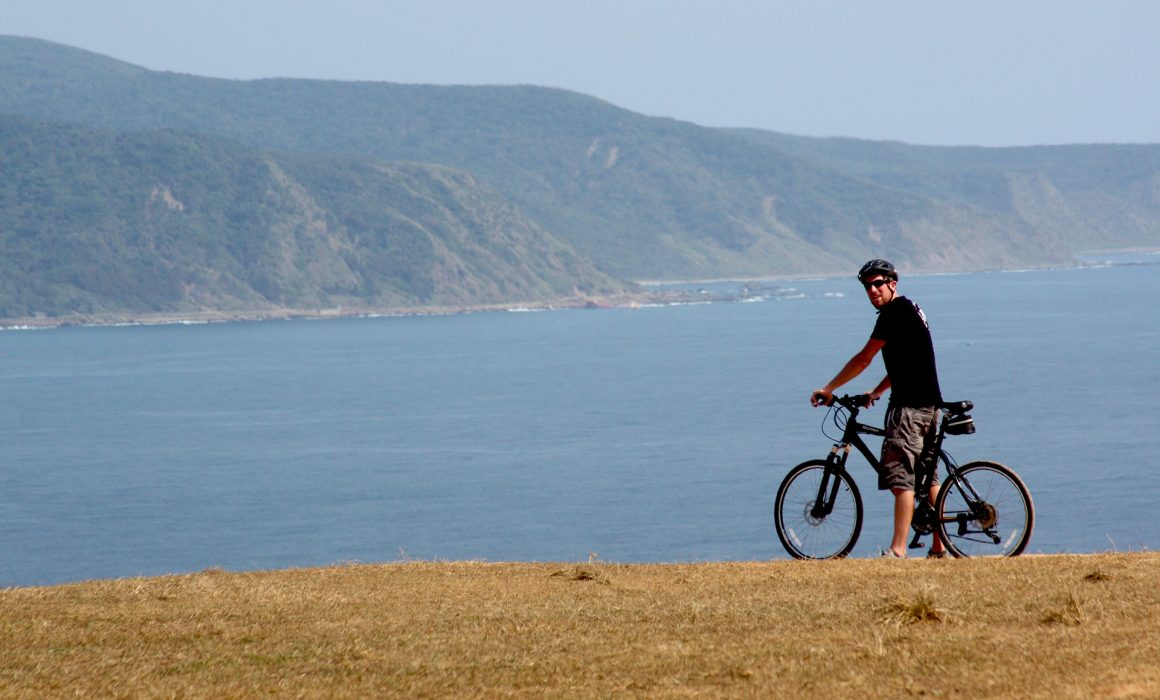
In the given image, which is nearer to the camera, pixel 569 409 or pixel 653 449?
pixel 653 449

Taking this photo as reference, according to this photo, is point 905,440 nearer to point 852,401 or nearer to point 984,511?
point 852,401

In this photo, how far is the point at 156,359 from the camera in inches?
5389

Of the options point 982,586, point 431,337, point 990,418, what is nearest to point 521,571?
point 982,586

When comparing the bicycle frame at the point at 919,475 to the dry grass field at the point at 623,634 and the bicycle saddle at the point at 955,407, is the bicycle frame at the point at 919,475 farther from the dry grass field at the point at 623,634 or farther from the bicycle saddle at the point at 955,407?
the dry grass field at the point at 623,634

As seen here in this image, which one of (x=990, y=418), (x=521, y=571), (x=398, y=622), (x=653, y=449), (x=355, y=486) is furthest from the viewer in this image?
(x=990, y=418)

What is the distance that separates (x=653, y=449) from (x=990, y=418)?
18.1 m

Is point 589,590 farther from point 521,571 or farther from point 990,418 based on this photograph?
point 990,418

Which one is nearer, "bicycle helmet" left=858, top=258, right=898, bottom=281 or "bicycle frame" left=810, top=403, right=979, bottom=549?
"bicycle frame" left=810, top=403, right=979, bottom=549

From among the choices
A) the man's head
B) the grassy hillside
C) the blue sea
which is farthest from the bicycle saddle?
the grassy hillside

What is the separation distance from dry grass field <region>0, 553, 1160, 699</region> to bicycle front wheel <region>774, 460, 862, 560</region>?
0.31 metres

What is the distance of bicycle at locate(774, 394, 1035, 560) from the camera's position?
8.36 meters

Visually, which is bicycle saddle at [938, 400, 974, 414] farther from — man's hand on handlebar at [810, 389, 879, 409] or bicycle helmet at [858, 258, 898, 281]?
bicycle helmet at [858, 258, 898, 281]

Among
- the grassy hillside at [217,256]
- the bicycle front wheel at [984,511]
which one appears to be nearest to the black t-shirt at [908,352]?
the bicycle front wheel at [984,511]

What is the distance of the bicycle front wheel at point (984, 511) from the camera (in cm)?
838
